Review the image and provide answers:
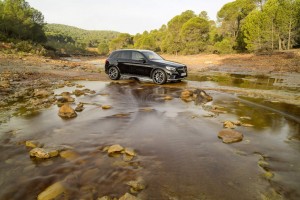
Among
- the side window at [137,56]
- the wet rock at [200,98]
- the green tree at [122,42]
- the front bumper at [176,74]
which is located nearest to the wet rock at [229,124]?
the wet rock at [200,98]

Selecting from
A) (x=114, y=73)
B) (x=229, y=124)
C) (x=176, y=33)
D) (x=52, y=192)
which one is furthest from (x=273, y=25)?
(x=52, y=192)

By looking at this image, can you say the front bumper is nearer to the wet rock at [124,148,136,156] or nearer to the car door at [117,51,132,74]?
the car door at [117,51,132,74]

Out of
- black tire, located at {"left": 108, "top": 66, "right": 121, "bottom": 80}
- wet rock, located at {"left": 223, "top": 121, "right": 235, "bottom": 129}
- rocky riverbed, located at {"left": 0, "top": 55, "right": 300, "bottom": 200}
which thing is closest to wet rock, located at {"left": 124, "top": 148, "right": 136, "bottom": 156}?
rocky riverbed, located at {"left": 0, "top": 55, "right": 300, "bottom": 200}

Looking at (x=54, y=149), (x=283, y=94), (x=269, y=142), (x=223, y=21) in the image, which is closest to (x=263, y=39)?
(x=223, y=21)

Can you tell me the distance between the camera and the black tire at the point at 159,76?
41.3ft

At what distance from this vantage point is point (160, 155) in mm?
4297

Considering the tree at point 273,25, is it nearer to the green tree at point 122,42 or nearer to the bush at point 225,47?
the bush at point 225,47

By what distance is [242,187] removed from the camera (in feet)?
11.0

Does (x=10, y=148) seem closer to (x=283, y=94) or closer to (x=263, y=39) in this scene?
(x=283, y=94)

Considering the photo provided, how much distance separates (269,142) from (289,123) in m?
1.75

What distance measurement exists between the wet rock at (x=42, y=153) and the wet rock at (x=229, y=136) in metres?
3.28

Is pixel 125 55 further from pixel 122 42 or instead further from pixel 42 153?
pixel 122 42

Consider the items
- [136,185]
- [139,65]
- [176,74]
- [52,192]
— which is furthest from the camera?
[139,65]

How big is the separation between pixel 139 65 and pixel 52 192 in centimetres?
1052
